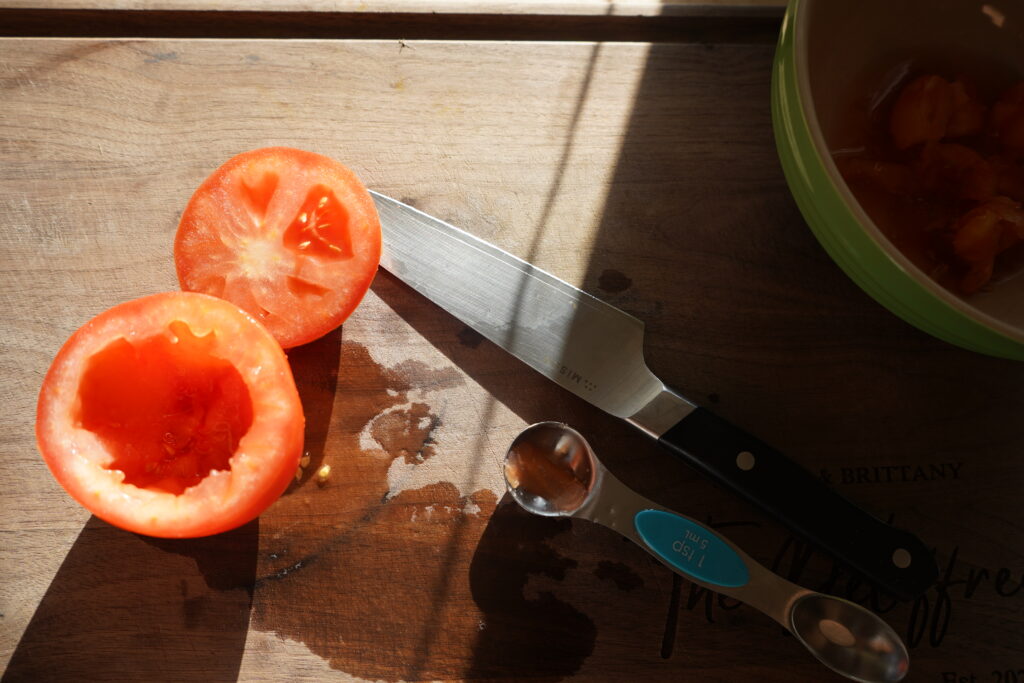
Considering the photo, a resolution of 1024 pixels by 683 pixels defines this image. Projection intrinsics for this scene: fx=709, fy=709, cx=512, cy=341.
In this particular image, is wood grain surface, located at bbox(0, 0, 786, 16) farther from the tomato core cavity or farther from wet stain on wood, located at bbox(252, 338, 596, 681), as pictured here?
Result: wet stain on wood, located at bbox(252, 338, 596, 681)

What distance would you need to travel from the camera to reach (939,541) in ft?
3.72

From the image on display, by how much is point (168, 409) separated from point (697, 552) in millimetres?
819

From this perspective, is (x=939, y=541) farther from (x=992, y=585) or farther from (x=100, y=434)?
(x=100, y=434)

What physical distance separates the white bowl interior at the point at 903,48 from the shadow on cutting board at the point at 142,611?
1.15m

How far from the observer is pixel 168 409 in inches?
42.4

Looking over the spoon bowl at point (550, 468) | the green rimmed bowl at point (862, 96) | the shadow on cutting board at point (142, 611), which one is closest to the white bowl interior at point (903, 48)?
the green rimmed bowl at point (862, 96)

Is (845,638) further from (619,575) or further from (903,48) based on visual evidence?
(903,48)

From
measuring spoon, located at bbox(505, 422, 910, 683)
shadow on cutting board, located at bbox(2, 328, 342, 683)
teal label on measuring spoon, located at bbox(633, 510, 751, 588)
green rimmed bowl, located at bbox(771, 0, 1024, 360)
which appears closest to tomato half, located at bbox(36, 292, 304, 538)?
shadow on cutting board, located at bbox(2, 328, 342, 683)

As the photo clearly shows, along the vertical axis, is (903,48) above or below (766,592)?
above

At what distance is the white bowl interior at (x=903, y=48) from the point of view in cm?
113

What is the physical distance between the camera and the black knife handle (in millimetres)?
1050

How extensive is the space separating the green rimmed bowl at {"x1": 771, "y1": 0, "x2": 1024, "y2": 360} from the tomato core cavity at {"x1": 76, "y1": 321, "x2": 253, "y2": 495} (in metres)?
0.85

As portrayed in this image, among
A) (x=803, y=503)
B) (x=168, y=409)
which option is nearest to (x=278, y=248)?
(x=168, y=409)

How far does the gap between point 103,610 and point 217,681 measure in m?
0.20
